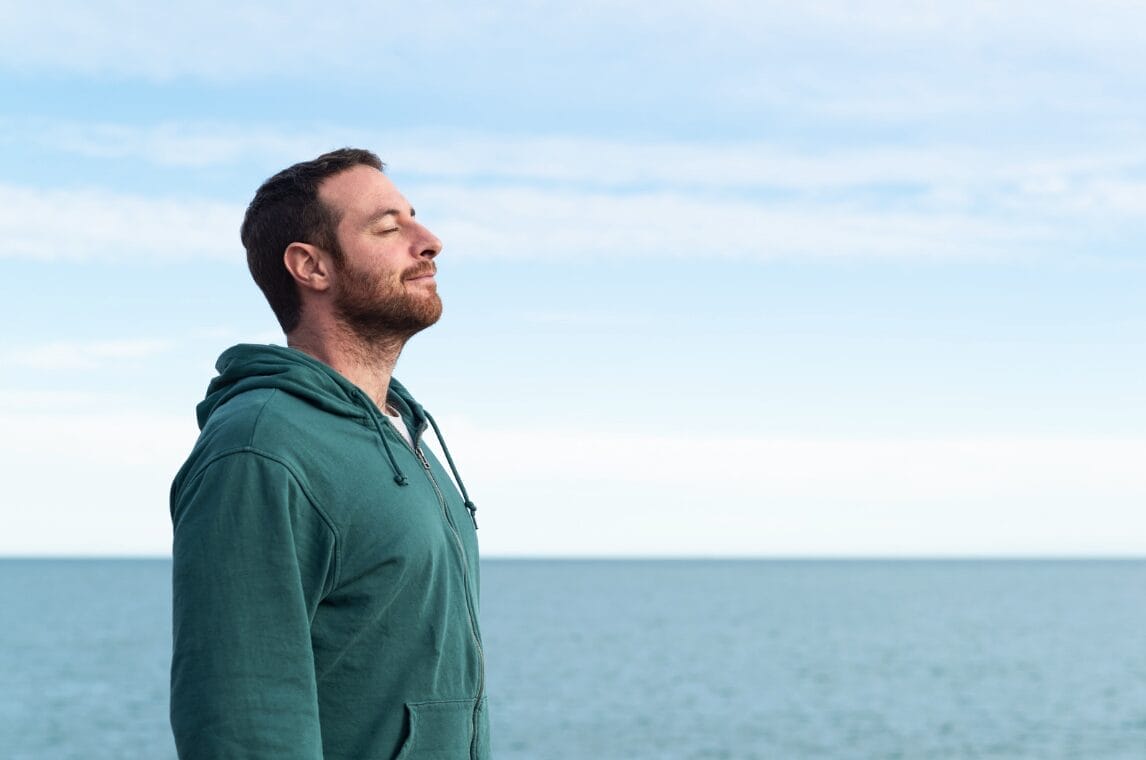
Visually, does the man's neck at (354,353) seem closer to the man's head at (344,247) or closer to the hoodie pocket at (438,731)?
the man's head at (344,247)

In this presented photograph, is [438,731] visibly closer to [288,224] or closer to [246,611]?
[246,611]

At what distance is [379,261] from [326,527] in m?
0.71

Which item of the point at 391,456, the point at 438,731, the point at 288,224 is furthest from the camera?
the point at 288,224

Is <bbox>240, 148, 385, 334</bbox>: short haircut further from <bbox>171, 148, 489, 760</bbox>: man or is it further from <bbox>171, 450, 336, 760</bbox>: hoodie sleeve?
<bbox>171, 450, 336, 760</bbox>: hoodie sleeve

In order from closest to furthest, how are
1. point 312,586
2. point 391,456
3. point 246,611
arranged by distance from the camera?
point 246,611
point 312,586
point 391,456

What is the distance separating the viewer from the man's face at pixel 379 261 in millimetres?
3119

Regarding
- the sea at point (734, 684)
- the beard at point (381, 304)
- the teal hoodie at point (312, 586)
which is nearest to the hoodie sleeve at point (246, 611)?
the teal hoodie at point (312, 586)

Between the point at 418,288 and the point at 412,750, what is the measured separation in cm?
107

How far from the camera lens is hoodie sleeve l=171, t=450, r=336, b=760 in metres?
2.49

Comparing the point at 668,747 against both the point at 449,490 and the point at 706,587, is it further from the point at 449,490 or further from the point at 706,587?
the point at 706,587

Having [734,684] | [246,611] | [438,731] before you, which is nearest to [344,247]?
[246,611]

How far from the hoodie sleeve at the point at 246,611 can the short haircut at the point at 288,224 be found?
2.11 ft

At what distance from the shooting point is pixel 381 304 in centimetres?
312

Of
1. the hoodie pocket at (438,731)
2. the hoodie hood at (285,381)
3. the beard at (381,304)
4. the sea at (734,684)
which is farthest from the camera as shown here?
the sea at (734,684)
